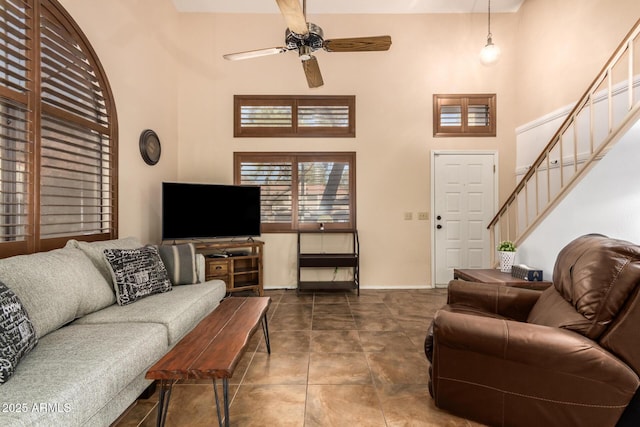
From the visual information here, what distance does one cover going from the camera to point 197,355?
57.9 inches

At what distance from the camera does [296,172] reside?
450cm

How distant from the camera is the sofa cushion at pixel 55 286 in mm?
1587

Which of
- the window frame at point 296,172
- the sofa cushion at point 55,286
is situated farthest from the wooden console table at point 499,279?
the sofa cushion at point 55,286

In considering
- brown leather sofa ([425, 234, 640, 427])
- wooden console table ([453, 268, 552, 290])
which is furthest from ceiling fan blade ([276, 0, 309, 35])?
wooden console table ([453, 268, 552, 290])

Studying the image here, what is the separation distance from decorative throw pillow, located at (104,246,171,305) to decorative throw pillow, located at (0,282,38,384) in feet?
2.59

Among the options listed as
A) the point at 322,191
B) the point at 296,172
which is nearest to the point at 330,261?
the point at 322,191

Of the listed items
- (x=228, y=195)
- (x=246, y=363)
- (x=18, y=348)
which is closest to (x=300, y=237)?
(x=228, y=195)

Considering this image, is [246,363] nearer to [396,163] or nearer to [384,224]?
[384,224]

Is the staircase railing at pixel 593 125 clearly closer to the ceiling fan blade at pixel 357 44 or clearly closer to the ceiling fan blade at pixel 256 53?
the ceiling fan blade at pixel 357 44

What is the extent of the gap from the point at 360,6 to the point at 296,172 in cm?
253

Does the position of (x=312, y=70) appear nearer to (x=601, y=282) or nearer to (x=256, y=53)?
(x=256, y=53)

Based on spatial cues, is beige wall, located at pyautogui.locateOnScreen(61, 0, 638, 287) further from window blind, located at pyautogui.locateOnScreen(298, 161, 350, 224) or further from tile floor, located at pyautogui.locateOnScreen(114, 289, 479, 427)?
tile floor, located at pyautogui.locateOnScreen(114, 289, 479, 427)

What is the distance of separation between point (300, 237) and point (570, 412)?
3518mm

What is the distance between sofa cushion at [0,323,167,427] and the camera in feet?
3.61
